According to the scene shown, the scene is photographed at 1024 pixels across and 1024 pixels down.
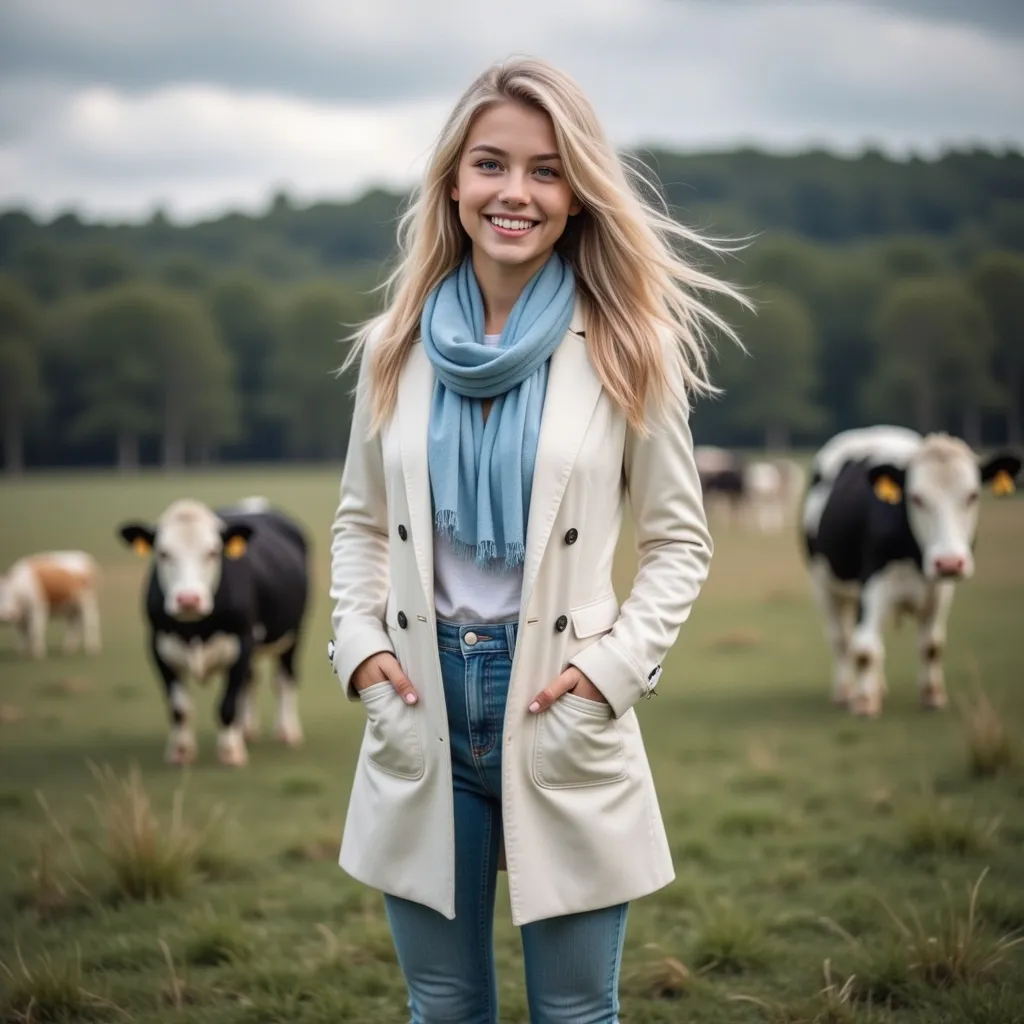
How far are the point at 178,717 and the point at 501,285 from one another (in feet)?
17.7

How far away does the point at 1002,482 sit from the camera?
24.9 ft

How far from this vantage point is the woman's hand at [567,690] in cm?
231

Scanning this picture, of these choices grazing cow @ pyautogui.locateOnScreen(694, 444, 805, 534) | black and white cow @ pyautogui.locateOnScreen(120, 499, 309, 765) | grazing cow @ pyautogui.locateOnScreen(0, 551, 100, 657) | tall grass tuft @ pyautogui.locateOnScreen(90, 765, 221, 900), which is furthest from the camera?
grazing cow @ pyautogui.locateOnScreen(694, 444, 805, 534)

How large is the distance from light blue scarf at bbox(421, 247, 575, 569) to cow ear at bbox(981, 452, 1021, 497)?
576cm

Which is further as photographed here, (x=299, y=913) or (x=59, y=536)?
(x=59, y=536)

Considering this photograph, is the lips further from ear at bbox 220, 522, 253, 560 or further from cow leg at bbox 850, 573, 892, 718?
cow leg at bbox 850, 573, 892, 718

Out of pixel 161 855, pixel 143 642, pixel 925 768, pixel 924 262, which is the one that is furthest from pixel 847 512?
pixel 924 262

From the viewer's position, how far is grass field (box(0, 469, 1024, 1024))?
3.54m

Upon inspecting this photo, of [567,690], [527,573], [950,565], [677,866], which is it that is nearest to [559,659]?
[567,690]

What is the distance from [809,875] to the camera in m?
4.76

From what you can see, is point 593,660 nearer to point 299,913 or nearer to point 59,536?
point 299,913

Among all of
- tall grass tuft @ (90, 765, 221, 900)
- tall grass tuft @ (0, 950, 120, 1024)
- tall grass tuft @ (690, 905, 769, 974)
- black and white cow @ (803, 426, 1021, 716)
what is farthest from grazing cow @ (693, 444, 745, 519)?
tall grass tuft @ (0, 950, 120, 1024)

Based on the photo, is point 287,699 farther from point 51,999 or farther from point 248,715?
point 51,999

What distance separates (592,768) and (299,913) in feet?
8.18
